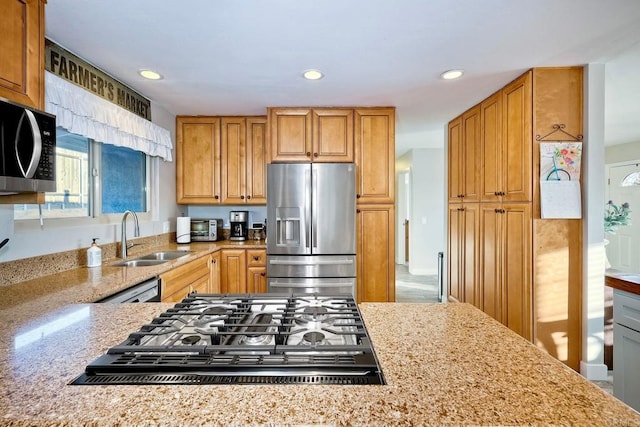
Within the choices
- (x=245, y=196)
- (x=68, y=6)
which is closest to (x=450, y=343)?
(x=68, y=6)

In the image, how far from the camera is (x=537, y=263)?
8.02 feet

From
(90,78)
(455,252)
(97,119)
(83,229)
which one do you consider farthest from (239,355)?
(455,252)

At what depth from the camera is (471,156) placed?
11.2 feet

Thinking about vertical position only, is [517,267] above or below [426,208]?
below

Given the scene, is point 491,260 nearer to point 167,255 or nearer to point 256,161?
point 256,161

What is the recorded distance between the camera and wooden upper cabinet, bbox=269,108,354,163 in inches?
133

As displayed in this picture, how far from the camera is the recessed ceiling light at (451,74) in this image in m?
2.51

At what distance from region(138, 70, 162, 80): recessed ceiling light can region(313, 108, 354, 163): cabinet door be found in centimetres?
145

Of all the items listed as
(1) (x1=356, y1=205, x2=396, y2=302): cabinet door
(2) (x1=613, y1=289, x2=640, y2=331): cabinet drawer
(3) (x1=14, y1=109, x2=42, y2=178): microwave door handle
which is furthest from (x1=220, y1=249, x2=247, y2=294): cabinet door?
(2) (x1=613, y1=289, x2=640, y2=331): cabinet drawer

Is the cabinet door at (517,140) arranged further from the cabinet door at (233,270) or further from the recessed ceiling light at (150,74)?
the recessed ceiling light at (150,74)

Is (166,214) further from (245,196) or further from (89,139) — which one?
(89,139)

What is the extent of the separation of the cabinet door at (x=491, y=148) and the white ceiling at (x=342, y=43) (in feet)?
0.48

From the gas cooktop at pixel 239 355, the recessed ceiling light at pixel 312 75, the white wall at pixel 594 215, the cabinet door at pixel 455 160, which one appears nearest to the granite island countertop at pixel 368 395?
the gas cooktop at pixel 239 355

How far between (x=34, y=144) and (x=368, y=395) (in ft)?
5.39
